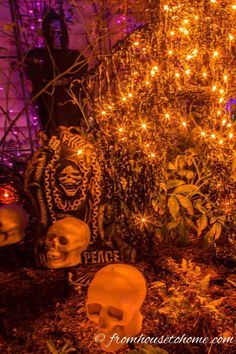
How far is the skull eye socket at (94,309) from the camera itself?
218 centimetres

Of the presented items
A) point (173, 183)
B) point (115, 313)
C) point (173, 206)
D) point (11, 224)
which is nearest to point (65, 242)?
point (11, 224)

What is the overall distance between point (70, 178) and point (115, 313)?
1.27 meters

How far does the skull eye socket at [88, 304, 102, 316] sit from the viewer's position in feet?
7.16

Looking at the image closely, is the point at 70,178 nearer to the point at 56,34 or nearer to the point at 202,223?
the point at 202,223

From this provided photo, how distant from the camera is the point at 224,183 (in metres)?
3.22

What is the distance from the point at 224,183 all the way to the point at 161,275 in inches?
38.7

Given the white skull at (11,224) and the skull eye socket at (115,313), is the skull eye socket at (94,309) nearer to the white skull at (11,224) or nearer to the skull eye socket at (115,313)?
the skull eye socket at (115,313)

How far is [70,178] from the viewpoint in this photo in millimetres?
3076

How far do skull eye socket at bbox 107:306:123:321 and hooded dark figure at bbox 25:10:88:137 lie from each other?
8.83ft

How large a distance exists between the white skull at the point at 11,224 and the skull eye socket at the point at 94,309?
1.09 m

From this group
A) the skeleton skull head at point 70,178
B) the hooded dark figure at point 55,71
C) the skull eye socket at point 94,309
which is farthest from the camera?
the hooded dark figure at point 55,71

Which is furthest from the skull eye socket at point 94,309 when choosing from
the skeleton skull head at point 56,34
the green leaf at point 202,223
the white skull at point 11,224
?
the skeleton skull head at point 56,34

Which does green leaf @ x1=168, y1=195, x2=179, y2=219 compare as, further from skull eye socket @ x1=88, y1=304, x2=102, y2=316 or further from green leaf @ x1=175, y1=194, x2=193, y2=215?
skull eye socket @ x1=88, y1=304, x2=102, y2=316

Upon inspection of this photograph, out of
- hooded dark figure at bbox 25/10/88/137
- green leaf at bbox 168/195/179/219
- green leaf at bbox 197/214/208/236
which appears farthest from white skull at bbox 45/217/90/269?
hooded dark figure at bbox 25/10/88/137
